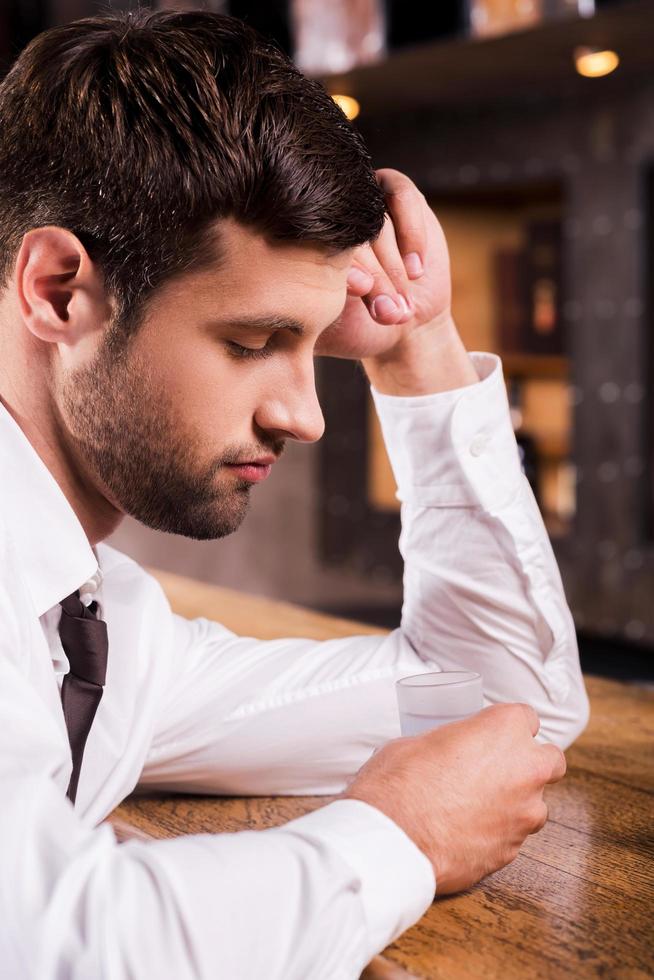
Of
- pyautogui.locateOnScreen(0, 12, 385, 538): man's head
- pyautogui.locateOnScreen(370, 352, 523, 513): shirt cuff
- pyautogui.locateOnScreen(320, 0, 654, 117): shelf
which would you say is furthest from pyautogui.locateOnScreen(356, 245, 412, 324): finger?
pyautogui.locateOnScreen(320, 0, 654, 117): shelf

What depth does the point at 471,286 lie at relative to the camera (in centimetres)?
425

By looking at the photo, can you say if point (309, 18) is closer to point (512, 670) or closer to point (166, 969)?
point (512, 670)

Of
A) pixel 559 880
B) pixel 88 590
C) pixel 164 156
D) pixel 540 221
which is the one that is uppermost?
pixel 540 221

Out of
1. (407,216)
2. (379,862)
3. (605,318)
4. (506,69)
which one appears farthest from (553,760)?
(506,69)

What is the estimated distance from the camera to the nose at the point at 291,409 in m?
0.92

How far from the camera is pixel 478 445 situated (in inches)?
46.8

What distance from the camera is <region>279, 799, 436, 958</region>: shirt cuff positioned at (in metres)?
0.67

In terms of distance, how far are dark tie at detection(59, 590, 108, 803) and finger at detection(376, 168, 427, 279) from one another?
545 millimetres

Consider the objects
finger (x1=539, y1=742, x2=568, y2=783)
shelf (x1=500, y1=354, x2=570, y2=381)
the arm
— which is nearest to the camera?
the arm

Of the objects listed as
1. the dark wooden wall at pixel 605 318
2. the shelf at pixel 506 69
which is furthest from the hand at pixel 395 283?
the dark wooden wall at pixel 605 318

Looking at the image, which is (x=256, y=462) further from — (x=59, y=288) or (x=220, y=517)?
(x=59, y=288)

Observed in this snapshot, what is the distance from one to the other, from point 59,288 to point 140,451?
0.49ft

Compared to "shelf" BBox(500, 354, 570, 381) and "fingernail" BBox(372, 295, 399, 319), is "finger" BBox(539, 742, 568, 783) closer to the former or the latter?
"fingernail" BBox(372, 295, 399, 319)

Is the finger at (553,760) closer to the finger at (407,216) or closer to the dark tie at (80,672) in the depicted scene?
the dark tie at (80,672)
